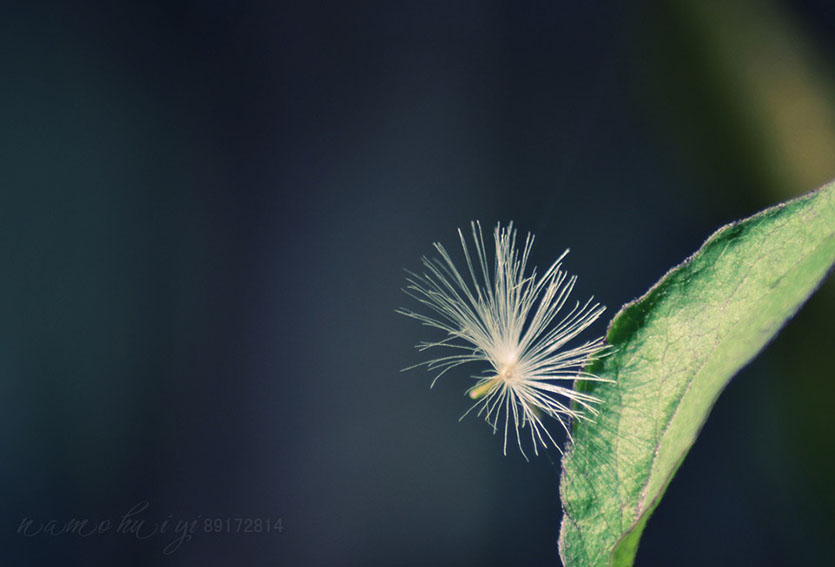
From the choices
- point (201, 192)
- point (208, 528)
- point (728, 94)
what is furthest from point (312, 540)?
point (728, 94)

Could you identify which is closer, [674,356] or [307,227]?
[674,356]

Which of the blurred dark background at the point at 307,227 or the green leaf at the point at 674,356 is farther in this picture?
the blurred dark background at the point at 307,227

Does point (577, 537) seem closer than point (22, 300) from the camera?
Yes

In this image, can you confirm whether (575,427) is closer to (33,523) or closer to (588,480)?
(588,480)

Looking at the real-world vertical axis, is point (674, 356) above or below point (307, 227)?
below

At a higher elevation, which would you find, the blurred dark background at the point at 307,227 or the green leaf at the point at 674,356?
the blurred dark background at the point at 307,227
